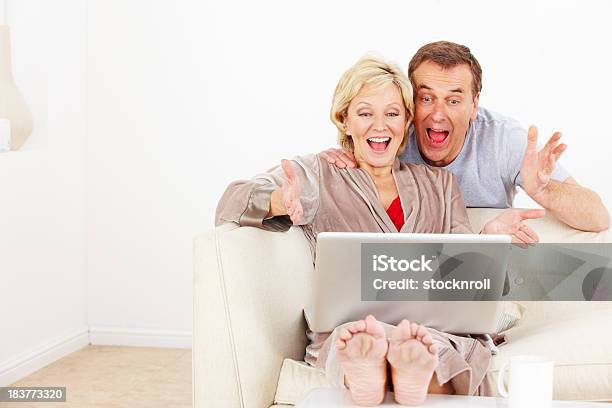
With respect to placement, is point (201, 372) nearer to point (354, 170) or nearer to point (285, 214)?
point (285, 214)

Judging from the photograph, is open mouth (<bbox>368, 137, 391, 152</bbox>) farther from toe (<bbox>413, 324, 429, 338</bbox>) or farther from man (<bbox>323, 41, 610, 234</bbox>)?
toe (<bbox>413, 324, 429, 338</bbox>)

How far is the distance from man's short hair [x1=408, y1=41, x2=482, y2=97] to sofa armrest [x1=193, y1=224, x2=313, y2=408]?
963mm

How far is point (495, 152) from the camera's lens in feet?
9.55

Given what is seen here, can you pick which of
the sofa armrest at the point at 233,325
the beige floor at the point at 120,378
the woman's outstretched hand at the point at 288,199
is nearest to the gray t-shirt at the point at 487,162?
the woman's outstretched hand at the point at 288,199

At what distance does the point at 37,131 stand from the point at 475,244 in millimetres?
2377

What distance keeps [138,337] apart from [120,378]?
1.80ft

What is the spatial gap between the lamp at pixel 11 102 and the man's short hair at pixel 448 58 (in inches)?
62.7

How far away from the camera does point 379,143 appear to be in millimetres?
2672

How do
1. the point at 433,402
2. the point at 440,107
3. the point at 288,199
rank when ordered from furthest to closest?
the point at 440,107
the point at 288,199
the point at 433,402

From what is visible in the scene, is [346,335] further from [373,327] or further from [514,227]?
[514,227]

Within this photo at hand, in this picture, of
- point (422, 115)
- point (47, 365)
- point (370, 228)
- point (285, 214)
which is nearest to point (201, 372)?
point (285, 214)

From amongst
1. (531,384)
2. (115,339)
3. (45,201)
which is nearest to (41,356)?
(115,339)

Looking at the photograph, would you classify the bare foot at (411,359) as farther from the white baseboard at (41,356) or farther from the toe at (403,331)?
the white baseboard at (41,356)

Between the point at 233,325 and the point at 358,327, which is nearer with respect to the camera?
the point at 358,327
